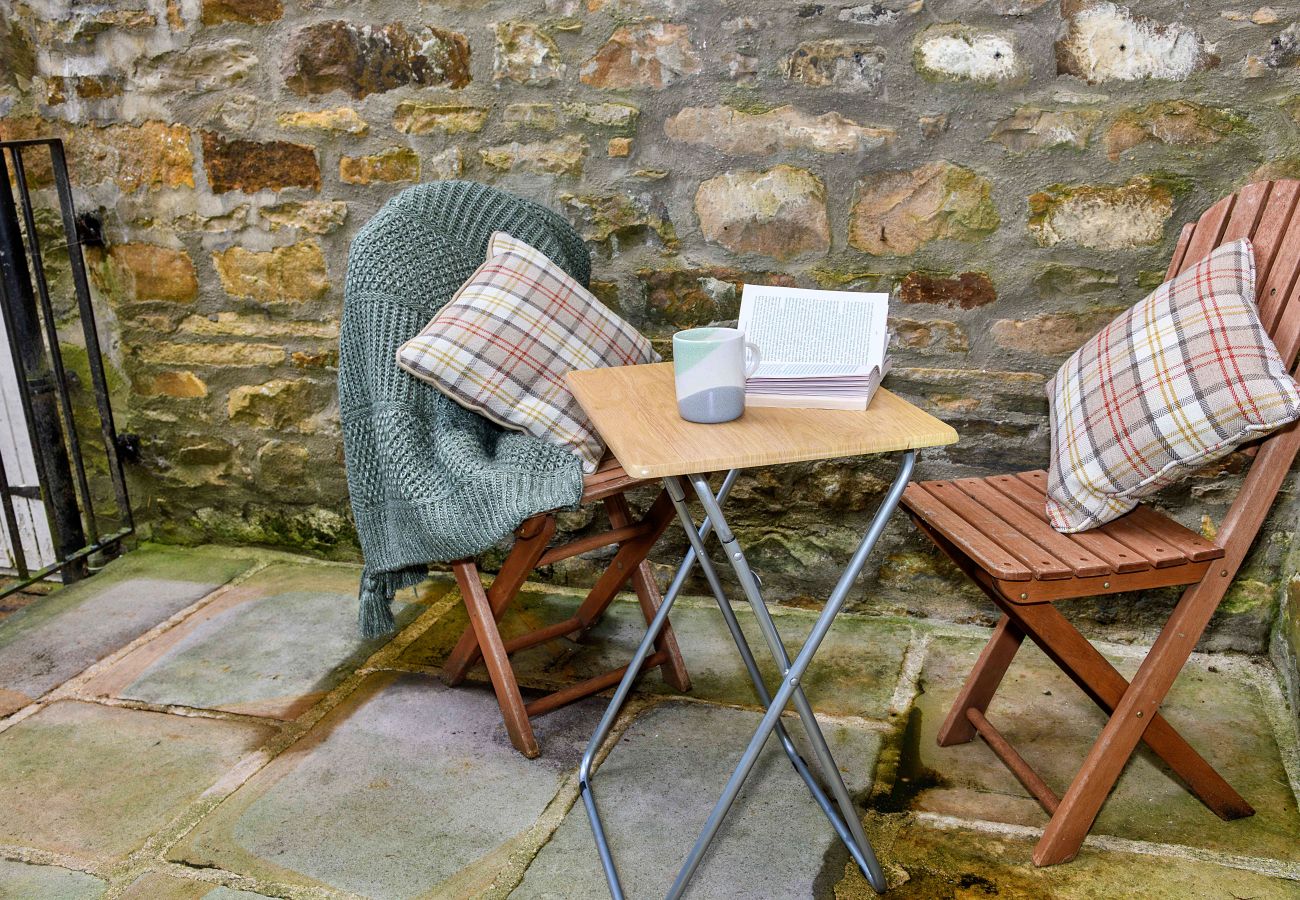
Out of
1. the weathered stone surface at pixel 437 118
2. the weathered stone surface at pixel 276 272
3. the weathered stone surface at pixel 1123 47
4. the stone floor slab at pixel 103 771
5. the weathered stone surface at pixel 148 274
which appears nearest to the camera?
the stone floor slab at pixel 103 771

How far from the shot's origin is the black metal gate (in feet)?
9.62

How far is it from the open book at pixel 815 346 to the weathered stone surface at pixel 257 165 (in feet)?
4.63

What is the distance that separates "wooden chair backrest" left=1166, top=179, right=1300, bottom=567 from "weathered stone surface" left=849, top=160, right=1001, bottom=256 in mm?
594

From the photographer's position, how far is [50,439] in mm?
3076

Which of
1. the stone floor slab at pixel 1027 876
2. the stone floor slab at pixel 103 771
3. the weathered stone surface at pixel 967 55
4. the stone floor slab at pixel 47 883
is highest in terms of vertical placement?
the weathered stone surface at pixel 967 55

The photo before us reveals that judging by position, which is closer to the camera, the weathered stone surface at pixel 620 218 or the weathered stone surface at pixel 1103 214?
the weathered stone surface at pixel 1103 214

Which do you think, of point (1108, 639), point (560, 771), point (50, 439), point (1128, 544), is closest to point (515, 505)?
point (560, 771)

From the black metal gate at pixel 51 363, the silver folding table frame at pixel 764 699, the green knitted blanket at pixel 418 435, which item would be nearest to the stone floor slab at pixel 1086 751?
the silver folding table frame at pixel 764 699

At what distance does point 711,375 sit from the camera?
169 cm

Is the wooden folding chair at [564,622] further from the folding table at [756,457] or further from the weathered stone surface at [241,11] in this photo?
the weathered stone surface at [241,11]

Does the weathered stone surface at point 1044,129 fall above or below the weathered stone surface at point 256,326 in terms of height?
above

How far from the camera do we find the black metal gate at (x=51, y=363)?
9.62 feet

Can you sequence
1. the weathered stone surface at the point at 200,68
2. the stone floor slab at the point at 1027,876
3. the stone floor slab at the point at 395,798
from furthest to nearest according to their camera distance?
the weathered stone surface at the point at 200,68 < the stone floor slab at the point at 395,798 < the stone floor slab at the point at 1027,876

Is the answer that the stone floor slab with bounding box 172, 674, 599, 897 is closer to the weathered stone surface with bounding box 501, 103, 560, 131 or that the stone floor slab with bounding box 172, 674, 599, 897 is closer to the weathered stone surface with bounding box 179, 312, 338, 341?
the weathered stone surface with bounding box 179, 312, 338, 341
